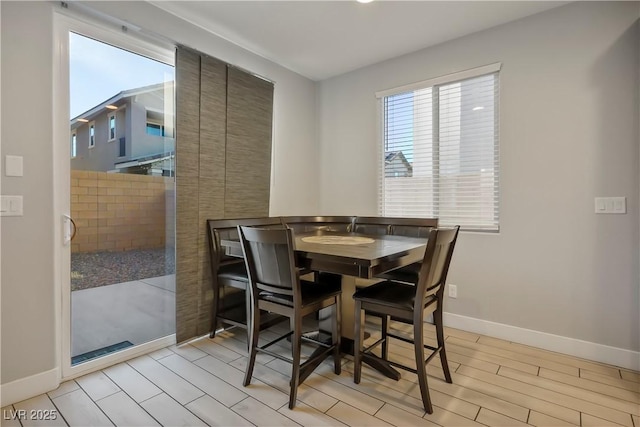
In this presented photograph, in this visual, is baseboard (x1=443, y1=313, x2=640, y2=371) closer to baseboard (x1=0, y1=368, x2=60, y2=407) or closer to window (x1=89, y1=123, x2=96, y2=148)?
baseboard (x1=0, y1=368, x2=60, y2=407)

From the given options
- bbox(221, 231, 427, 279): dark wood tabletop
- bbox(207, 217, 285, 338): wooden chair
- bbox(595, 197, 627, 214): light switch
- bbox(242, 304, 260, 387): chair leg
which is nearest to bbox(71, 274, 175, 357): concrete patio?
bbox(207, 217, 285, 338): wooden chair

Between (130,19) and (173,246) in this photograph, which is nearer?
(130,19)

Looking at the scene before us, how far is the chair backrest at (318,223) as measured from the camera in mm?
3314

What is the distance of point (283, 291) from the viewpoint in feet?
6.10

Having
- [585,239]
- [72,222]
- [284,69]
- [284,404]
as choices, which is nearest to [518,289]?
[585,239]

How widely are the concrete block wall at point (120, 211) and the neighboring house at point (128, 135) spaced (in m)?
0.08

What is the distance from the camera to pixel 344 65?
3.57 meters

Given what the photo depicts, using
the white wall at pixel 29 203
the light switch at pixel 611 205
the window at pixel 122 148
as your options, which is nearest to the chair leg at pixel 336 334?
the white wall at pixel 29 203

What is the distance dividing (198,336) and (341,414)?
1541mm

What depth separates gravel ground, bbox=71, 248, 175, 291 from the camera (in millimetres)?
2186

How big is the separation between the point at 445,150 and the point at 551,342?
184 centimetres

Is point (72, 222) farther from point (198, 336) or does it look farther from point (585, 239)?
point (585, 239)

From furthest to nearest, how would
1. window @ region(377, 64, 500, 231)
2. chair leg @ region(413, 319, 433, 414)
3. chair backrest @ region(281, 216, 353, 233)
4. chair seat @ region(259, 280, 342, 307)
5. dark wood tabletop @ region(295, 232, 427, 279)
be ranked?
chair backrest @ region(281, 216, 353, 233), window @ region(377, 64, 500, 231), chair seat @ region(259, 280, 342, 307), chair leg @ region(413, 319, 433, 414), dark wood tabletop @ region(295, 232, 427, 279)

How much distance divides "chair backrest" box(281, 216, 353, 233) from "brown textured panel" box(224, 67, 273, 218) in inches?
10.9
